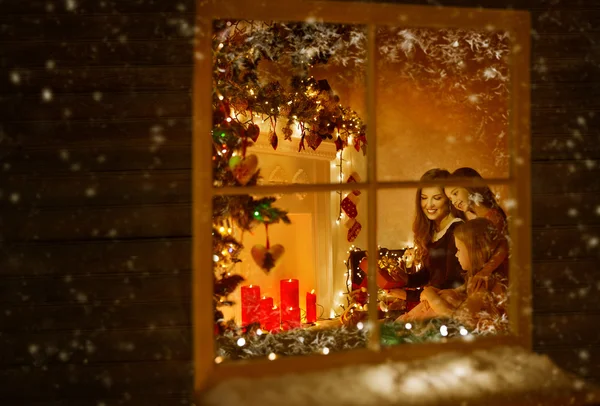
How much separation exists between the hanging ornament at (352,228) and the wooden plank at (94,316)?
8.49ft

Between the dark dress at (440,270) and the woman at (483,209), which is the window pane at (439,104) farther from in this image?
the dark dress at (440,270)

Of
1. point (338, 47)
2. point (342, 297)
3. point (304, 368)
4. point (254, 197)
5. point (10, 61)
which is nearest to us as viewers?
point (10, 61)

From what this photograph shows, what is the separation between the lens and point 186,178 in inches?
67.7

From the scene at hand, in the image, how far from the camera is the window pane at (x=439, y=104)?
3641 mm

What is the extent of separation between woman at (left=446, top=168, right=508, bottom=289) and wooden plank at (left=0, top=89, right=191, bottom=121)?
1.84m

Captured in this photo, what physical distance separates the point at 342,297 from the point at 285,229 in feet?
2.15

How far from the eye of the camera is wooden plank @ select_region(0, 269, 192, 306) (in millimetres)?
1683

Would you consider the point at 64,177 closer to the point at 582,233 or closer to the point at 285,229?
the point at 582,233

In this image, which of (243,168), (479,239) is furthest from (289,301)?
(243,168)

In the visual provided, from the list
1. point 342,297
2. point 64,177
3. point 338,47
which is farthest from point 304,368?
point 342,297

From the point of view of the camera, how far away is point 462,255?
360cm

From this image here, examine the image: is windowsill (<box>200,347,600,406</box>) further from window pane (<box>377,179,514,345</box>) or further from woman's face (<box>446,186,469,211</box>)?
woman's face (<box>446,186,469,211</box>)

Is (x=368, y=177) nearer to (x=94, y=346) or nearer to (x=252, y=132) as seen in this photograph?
(x=252, y=132)

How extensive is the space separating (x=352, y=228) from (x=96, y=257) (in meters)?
2.69
